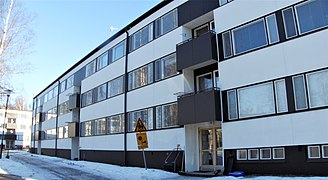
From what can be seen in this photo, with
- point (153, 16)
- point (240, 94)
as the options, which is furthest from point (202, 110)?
point (153, 16)

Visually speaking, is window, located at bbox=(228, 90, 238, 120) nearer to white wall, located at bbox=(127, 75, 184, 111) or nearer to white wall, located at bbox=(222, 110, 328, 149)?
white wall, located at bbox=(222, 110, 328, 149)

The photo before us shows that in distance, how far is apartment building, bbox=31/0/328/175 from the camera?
1130 cm

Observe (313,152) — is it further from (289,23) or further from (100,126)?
(100,126)

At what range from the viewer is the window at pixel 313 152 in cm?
1077

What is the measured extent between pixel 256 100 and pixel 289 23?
3391 millimetres

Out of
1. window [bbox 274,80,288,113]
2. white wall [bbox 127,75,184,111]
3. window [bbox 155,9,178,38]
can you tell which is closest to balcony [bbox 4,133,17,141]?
white wall [bbox 127,75,184,111]

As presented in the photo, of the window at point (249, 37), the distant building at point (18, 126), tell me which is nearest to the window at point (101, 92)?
the window at point (249, 37)

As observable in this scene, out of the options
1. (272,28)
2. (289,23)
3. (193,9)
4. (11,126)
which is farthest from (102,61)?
(11,126)

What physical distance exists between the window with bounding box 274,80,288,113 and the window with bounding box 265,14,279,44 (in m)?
1.82

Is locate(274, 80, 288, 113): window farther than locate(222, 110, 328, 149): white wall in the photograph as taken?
Yes

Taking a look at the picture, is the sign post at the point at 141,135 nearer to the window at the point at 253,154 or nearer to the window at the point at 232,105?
Result: the window at the point at 232,105

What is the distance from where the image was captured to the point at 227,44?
1462cm

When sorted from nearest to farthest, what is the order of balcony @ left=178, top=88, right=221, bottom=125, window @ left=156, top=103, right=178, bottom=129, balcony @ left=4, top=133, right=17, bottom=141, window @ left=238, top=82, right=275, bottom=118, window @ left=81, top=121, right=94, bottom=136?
window @ left=238, top=82, right=275, bottom=118 → balcony @ left=178, top=88, right=221, bottom=125 → window @ left=156, top=103, right=178, bottom=129 → window @ left=81, top=121, right=94, bottom=136 → balcony @ left=4, top=133, right=17, bottom=141

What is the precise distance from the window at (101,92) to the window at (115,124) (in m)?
2.61
